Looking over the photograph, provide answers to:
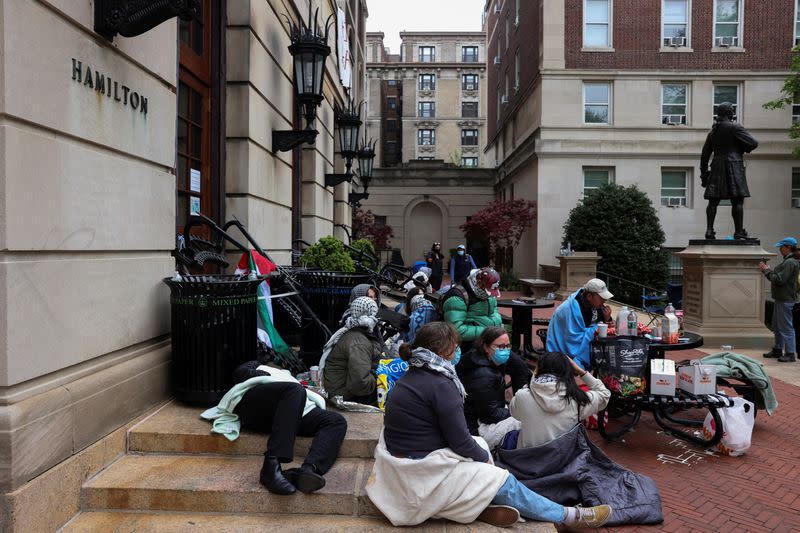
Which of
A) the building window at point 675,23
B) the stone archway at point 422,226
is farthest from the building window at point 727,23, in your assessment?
the stone archway at point 422,226

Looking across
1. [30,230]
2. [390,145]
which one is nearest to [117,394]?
[30,230]

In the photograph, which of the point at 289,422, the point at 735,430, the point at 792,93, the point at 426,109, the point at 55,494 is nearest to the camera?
the point at 55,494

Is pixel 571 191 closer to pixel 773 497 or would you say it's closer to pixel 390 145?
pixel 773 497

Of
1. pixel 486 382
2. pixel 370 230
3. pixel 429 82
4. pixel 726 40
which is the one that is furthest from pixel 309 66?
pixel 429 82

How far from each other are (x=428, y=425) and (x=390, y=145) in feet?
204

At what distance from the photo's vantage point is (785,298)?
1003 cm

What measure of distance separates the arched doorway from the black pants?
3538 cm

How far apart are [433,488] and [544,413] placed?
4.69ft

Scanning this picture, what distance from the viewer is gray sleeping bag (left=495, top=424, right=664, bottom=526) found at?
4363 millimetres

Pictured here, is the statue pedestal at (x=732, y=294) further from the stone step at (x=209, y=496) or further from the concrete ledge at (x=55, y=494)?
the concrete ledge at (x=55, y=494)

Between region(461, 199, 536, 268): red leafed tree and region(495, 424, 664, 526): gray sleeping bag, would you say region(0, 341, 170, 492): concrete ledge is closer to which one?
region(495, 424, 664, 526): gray sleeping bag

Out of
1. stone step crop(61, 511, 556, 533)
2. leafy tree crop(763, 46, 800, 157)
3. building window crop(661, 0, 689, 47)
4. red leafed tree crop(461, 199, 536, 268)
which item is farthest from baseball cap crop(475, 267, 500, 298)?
building window crop(661, 0, 689, 47)

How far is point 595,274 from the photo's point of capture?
21.2m

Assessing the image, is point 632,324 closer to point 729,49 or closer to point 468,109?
point 729,49
